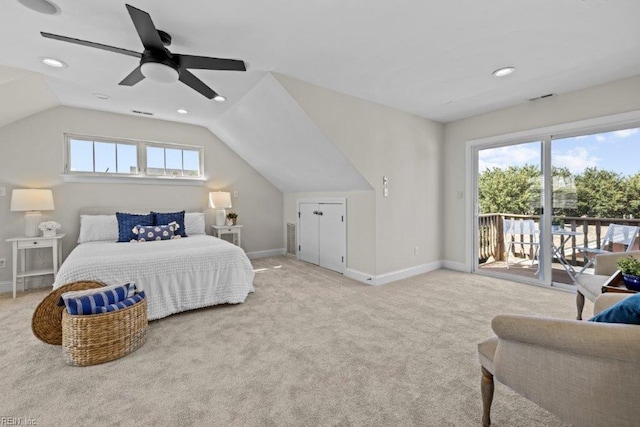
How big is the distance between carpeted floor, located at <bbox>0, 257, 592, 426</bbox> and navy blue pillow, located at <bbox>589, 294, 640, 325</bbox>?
0.74 meters

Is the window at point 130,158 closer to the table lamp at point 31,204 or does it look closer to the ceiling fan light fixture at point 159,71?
the table lamp at point 31,204

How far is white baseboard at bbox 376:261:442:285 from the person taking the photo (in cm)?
378

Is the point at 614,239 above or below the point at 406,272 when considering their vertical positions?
above

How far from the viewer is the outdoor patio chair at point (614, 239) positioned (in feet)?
10.00

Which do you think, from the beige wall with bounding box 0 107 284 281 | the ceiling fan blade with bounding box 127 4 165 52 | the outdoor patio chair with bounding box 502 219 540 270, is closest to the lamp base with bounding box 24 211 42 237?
the beige wall with bounding box 0 107 284 281

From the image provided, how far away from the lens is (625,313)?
3.51 ft

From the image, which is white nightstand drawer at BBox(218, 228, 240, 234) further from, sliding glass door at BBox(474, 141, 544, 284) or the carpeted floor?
sliding glass door at BBox(474, 141, 544, 284)

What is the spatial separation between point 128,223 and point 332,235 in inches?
114

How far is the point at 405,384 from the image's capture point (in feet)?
5.68

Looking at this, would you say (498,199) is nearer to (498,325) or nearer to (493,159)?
Answer: (493,159)

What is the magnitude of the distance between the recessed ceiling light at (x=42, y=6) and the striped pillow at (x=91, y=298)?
6.45 feet

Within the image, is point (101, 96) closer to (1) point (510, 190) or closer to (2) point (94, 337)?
(2) point (94, 337)

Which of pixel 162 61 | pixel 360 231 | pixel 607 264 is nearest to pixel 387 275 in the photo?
pixel 360 231

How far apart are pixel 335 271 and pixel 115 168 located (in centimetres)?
376
